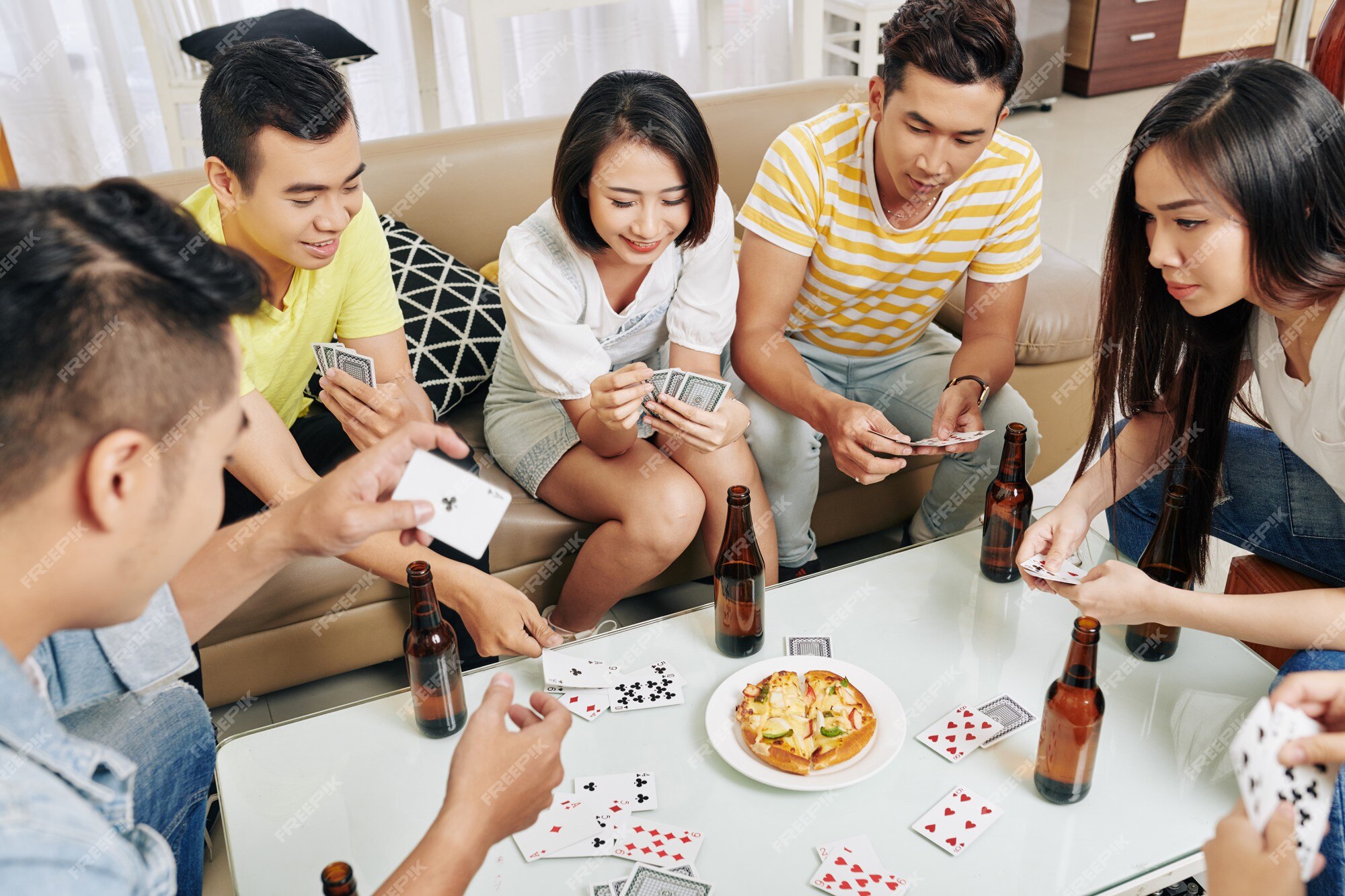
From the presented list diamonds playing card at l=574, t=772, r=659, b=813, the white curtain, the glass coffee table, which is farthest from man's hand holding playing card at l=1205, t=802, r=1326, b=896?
the white curtain

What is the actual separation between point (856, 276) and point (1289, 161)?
3.01ft

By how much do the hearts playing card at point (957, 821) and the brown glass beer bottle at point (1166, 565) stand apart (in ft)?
1.38

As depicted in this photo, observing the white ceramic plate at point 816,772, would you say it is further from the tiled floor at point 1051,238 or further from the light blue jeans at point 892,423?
the tiled floor at point 1051,238

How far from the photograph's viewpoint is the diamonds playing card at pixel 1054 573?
64.3 inches

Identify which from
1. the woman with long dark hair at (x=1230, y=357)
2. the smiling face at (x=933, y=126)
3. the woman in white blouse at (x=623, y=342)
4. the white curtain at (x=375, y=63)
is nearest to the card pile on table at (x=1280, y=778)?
the woman with long dark hair at (x=1230, y=357)

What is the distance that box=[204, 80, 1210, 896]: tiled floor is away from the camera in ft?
7.39

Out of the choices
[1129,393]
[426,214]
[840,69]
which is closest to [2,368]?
A: [1129,393]

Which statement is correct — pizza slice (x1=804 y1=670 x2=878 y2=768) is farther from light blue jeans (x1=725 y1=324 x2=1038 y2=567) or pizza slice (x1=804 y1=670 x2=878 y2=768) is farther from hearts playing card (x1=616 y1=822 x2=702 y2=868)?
light blue jeans (x1=725 y1=324 x2=1038 y2=567)

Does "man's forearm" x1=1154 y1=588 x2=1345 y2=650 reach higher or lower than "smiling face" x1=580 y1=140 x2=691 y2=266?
lower

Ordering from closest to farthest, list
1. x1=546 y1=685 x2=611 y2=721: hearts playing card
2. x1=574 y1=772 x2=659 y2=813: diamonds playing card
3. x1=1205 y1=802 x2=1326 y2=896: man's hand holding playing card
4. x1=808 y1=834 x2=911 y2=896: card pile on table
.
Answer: x1=1205 y1=802 x2=1326 y2=896: man's hand holding playing card, x1=808 y1=834 x2=911 y2=896: card pile on table, x1=574 y1=772 x2=659 y2=813: diamonds playing card, x1=546 y1=685 x2=611 y2=721: hearts playing card

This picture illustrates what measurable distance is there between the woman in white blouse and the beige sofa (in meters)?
0.11

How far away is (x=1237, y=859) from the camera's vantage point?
107 cm

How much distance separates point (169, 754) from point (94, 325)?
85 cm

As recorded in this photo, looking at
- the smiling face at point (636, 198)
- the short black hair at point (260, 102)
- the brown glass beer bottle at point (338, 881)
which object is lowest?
the brown glass beer bottle at point (338, 881)
